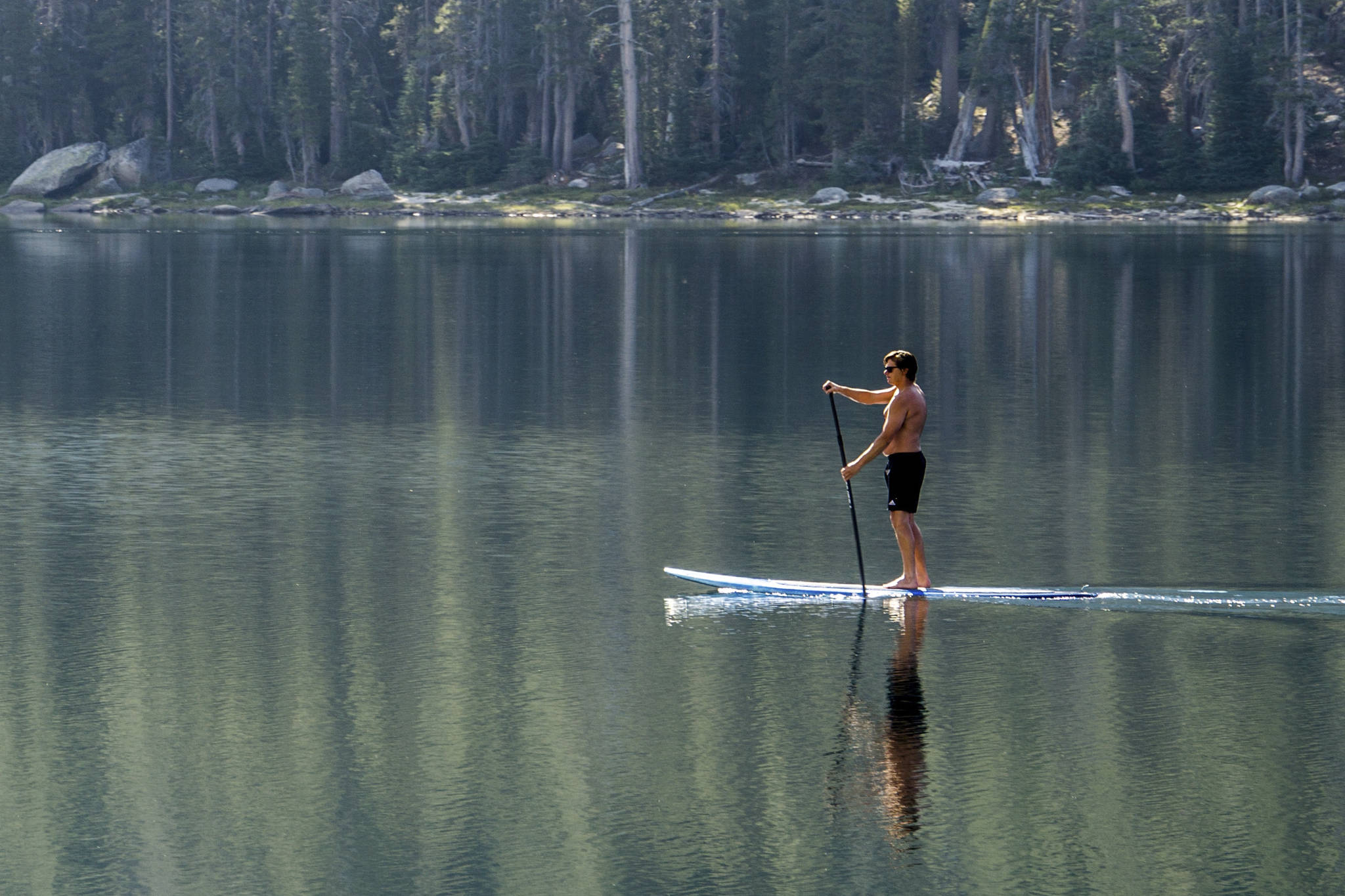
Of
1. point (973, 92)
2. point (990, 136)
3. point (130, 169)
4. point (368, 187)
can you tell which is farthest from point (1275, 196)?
point (130, 169)

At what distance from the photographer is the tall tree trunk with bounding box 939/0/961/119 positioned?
273 ft

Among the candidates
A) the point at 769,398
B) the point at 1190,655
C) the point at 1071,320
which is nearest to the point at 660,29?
the point at 1071,320

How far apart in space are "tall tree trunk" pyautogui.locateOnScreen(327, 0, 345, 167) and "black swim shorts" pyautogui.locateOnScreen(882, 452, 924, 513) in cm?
8467

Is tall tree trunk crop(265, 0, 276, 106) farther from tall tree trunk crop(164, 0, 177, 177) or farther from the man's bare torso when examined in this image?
the man's bare torso

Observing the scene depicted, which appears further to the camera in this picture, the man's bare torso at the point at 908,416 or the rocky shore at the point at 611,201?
the rocky shore at the point at 611,201

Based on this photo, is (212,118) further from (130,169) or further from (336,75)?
(336,75)

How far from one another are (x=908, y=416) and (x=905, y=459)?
0.25 m

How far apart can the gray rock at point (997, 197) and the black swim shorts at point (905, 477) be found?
2489 inches

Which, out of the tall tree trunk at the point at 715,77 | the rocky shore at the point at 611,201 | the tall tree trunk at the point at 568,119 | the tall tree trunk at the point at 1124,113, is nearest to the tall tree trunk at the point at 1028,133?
the rocky shore at the point at 611,201

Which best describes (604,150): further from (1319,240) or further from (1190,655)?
(1190,655)

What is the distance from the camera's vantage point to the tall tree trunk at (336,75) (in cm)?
9219

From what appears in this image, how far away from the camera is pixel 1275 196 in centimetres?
6844

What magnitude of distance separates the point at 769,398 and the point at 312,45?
7615 cm

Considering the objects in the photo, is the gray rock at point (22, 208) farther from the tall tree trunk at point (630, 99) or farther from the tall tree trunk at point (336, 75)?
the tall tree trunk at point (630, 99)
